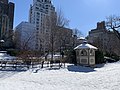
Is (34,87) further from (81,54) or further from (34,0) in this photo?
(34,0)

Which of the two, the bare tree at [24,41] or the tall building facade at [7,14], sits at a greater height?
the tall building facade at [7,14]

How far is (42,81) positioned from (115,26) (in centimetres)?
3468

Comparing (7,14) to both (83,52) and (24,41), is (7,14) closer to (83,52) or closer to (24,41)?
(24,41)

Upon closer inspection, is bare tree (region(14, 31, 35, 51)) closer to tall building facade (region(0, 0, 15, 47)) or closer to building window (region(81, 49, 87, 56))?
building window (region(81, 49, 87, 56))

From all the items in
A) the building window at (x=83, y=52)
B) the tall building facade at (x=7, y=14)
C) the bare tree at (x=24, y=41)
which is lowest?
the building window at (x=83, y=52)

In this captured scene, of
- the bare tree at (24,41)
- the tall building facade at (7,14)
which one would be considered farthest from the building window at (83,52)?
the tall building facade at (7,14)

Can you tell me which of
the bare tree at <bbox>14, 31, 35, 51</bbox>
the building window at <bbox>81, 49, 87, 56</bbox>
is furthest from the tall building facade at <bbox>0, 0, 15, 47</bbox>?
the building window at <bbox>81, 49, 87, 56</bbox>

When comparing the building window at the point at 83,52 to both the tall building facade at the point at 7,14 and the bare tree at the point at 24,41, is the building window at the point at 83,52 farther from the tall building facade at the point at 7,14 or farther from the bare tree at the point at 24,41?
the tall building facade at the point at 7,14

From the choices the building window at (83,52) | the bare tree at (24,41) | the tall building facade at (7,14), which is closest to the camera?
the building window at (83,52)

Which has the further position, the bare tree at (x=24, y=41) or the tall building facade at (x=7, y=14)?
the tall building facade at (x=7, y=14)

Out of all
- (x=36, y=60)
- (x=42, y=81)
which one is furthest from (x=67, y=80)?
(x=36, y=60)

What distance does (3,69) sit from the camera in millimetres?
→ 18984

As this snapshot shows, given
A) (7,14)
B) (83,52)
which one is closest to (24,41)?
(83,52)

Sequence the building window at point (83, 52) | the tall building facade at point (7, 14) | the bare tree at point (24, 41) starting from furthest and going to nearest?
the tall building facade at point (7, 14) < the bare tree at point (24, 41) < the building window at point (83, 52)
